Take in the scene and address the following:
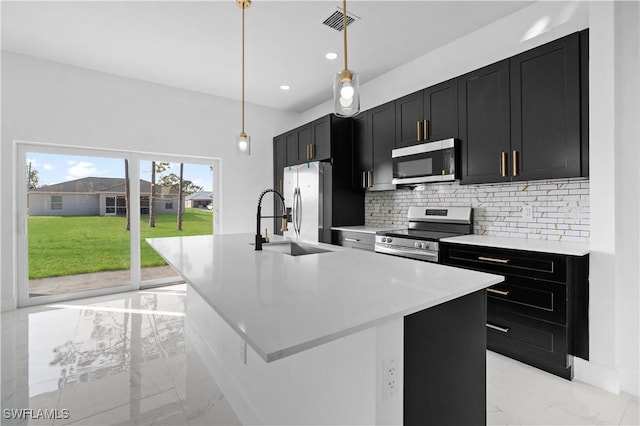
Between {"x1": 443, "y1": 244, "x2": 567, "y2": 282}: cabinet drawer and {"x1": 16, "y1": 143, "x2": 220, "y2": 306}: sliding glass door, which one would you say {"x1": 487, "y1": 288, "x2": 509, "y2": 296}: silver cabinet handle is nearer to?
{"x1": 443, "y1": 244, "x2": 567, "y2": 282}: cabinet drawer

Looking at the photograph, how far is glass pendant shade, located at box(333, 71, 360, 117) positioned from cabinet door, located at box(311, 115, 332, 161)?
8.08 feet

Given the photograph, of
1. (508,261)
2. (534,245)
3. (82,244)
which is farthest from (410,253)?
(82,244)

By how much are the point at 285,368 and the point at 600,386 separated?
214cm

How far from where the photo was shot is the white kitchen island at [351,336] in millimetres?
942

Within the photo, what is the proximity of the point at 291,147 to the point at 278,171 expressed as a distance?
0.54 meters

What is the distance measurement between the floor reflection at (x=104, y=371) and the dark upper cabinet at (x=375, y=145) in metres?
2.65

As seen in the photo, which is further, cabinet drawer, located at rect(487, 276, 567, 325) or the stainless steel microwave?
the stainless steel microwave

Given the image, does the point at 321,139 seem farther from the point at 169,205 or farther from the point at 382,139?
the point at 169,205

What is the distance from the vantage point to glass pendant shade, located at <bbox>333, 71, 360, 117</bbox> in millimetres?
1631

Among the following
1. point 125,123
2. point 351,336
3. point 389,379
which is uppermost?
point 125,123

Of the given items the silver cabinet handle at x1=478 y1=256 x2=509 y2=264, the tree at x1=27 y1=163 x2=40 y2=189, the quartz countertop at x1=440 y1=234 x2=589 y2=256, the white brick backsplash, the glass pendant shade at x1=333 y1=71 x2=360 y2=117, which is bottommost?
the silver cabinet handle at x1=478 y1=256 x2=509 y2=264

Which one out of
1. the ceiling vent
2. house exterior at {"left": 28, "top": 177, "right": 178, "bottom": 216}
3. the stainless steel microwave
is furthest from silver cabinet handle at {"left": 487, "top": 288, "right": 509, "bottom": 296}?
house exterior at {"left": 28, "top": 177, "right": 178, "bottom": 216}

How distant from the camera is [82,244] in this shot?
163 inches

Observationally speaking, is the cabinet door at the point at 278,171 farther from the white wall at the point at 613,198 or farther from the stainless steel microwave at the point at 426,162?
the white wall at the point at 613,198
